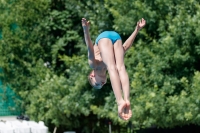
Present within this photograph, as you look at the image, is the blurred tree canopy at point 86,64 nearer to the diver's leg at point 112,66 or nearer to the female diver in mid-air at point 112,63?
the female diver in mid-air at point 112,63

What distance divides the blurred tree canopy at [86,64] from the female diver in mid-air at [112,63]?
315 cm

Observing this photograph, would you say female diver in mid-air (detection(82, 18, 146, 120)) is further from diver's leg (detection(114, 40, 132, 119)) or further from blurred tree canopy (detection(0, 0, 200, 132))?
blurred tree canopy (detection(0, 0, 200, 132))

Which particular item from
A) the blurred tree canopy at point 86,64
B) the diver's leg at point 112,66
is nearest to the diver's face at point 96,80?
the diver's leg at point 112,66

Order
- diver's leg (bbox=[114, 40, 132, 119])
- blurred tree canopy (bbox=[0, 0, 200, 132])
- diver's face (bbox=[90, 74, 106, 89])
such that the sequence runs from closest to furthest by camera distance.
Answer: diver's leg (bbox=[114, 40, 132, 119])
diver's face (bbox=[90, 74, 106, 89])
blurred tree canopy (bbox=[0, 0, 200, 132])

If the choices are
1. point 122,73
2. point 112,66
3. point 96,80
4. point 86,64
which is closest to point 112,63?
point 112,66

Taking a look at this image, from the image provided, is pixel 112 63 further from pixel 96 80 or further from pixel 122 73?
pixel 96 80

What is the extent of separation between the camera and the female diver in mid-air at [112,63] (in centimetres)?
728

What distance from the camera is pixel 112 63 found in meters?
7.56

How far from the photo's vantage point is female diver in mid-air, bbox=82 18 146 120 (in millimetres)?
7277

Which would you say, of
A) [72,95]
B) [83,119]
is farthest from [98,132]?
[72,95]

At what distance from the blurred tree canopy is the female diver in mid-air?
10.3 feet

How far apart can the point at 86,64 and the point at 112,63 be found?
4942mm

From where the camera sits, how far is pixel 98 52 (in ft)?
26.2

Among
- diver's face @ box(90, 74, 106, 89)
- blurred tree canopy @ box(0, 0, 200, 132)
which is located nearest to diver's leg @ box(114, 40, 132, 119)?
diver's face @ box(90, 74, 106, 89)
